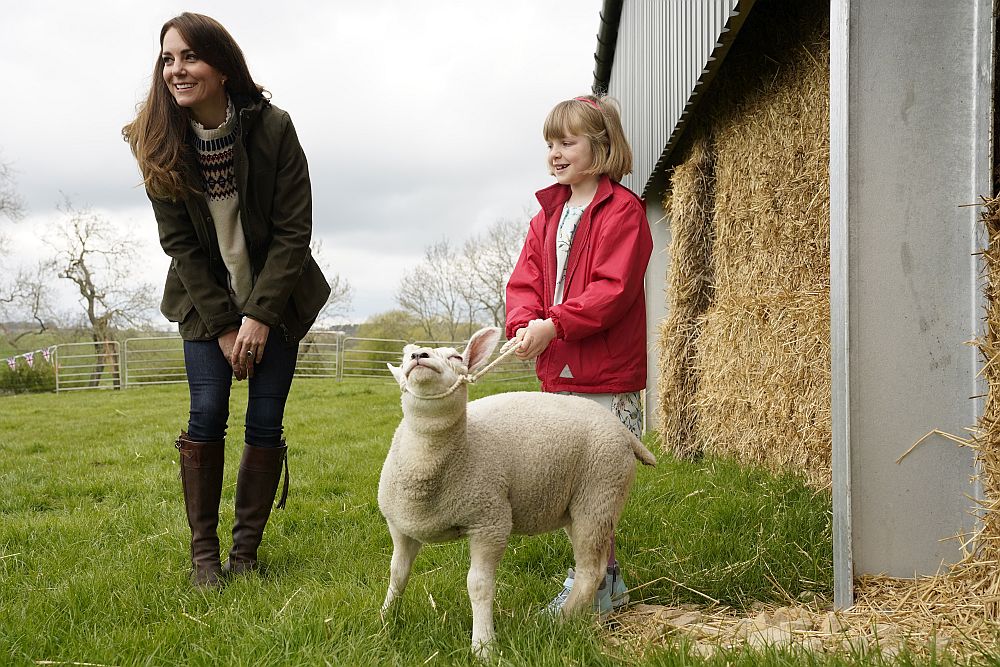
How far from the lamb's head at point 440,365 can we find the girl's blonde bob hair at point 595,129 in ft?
3.67

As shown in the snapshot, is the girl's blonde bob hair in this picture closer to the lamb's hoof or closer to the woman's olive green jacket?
the woman's olive green jacket

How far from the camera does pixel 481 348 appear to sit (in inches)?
97.3

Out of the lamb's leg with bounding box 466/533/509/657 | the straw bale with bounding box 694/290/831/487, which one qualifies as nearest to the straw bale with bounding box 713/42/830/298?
the straw bale with bounding box 694/290/831/487

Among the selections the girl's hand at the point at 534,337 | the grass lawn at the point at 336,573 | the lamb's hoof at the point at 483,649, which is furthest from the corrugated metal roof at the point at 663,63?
the lamb's hoof at the point at 483,649

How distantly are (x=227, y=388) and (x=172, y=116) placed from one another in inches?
48.1

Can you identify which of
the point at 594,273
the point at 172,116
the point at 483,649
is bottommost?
the point at 483,649

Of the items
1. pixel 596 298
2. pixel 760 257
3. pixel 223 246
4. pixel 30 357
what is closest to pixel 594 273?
pixel 596 298

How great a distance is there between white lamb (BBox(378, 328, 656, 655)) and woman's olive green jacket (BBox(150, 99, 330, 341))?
1170mm

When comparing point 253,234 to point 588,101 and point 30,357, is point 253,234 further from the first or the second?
point 30,357

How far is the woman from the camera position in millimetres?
3309

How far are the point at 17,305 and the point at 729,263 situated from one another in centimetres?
3233

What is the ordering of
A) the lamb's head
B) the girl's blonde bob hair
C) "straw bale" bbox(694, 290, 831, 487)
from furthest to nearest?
"straw bale" bbox(694, 290, 831, 487) → the girl's blonde bob hair → the lamb's head

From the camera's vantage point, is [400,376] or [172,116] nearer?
[400,376]

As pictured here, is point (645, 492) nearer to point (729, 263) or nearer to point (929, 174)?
point (729, 263)
